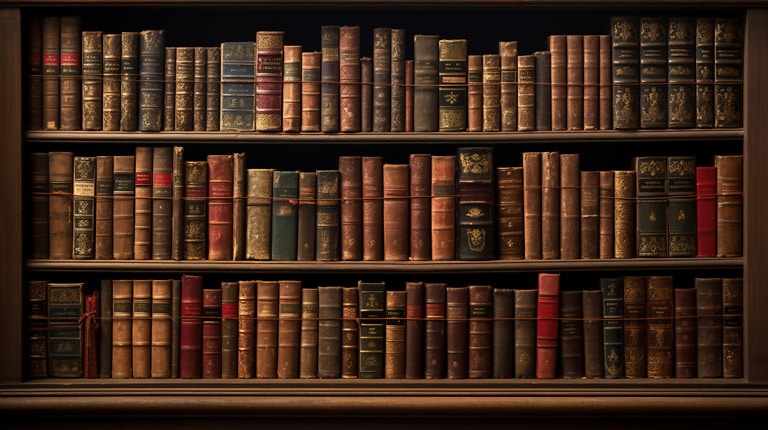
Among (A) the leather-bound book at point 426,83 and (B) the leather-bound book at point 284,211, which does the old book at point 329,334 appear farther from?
(A) the leather-bound book at point 426,83

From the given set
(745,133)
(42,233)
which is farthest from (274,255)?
(745,133)

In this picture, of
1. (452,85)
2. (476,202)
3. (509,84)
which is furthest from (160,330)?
(509,84)

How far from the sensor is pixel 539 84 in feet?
8.11

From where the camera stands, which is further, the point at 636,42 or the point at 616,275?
the point at 616,275

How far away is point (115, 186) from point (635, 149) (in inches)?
61.4

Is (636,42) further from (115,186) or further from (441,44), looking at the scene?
(115,186)

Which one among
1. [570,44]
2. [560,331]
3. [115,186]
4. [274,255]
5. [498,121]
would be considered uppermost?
[570,44]

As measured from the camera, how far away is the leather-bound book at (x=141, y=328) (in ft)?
8.14

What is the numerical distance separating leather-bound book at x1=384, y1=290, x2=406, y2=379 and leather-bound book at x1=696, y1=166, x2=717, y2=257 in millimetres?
839

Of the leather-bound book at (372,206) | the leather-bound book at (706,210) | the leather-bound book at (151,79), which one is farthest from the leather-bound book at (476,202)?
the leather-bound book at (151,79)

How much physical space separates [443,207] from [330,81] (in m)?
0.47

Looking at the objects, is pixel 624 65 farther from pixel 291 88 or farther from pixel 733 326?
pixel 291 88

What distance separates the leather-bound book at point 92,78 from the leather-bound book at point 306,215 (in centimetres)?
59

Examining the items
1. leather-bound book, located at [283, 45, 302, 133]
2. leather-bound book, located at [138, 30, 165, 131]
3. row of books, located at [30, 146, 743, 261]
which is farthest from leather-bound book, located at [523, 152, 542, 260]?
leather-bound book, located at [138, 30, 165, 131]
